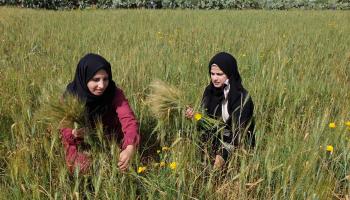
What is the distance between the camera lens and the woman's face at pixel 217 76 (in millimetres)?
2236

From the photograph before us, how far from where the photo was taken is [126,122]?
6.52 feet

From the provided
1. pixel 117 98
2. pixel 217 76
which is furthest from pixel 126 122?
pixel 217 76

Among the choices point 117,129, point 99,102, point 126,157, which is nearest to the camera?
point 126,157

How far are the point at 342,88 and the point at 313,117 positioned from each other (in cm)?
88

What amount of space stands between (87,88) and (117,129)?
1.15ft

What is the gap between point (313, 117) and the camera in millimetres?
2305

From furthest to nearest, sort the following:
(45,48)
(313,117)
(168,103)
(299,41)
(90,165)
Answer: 1. (299,41)
2. (45,48)
3. (313,117)
4. (168,103)
5. (90,165)

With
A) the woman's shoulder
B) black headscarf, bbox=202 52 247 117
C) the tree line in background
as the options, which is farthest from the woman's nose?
the tree line in background

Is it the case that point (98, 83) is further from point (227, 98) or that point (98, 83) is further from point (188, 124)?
point (227, 98)

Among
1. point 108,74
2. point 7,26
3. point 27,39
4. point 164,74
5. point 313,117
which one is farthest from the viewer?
point 7,26

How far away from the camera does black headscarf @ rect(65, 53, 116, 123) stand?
195cm

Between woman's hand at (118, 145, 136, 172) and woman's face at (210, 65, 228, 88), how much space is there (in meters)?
0.77

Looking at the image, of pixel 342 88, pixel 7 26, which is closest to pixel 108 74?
pixel 342 88

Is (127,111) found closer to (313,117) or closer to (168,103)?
(168,103)
